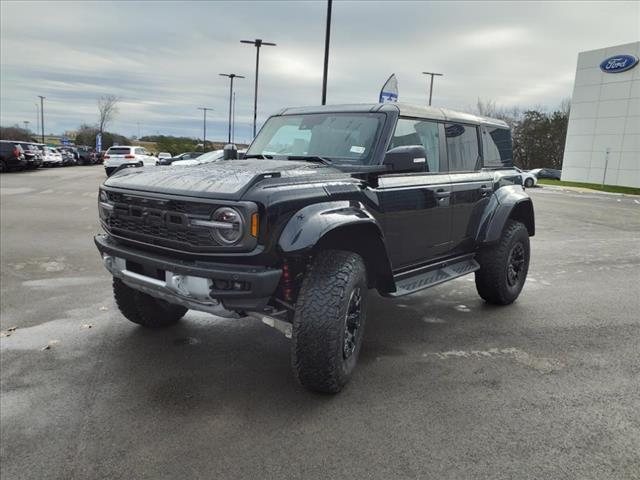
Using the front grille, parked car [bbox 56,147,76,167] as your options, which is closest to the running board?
the front grille

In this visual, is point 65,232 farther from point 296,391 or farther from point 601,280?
point 601,280

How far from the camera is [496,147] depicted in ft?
17.8

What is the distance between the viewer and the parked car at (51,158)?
109 ft

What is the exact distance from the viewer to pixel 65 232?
9.30 metres

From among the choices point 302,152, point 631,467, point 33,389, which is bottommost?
point 33,389

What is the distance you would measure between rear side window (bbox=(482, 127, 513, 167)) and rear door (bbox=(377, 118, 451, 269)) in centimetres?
92

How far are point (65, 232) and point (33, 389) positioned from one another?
21.6 feet

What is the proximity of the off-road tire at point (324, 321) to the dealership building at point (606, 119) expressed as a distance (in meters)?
36.1

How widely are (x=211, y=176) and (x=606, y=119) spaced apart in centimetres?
3836

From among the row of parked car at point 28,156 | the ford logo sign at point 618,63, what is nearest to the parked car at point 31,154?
the row of parked car at point 28,156

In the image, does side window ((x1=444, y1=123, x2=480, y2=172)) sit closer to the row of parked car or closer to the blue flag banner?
the blue flag banner

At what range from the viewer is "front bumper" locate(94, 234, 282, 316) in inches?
112

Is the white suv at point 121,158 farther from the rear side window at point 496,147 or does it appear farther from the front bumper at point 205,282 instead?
the front bumper at point 205,282

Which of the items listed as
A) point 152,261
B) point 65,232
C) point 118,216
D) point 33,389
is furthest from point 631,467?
point 65,232
